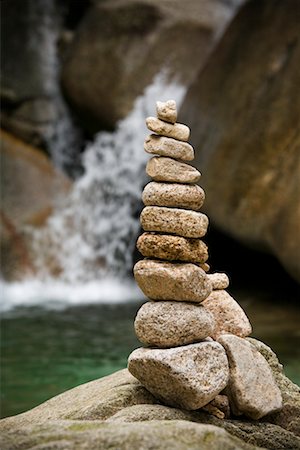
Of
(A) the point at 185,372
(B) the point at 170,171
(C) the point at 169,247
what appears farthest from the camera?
(B) the point at 170,171

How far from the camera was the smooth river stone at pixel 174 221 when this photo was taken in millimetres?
4867

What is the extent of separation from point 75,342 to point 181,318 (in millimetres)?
5498

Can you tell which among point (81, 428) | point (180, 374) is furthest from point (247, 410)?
point (81, 428)

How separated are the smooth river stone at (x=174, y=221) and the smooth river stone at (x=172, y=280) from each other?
201mm

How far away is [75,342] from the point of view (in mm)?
10055

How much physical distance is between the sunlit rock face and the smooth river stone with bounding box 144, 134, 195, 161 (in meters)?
5.35

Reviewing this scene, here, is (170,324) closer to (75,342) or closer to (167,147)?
(167,147)

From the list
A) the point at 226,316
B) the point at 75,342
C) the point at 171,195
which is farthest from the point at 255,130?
the point at 171,195

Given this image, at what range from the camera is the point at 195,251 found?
16.1 ft

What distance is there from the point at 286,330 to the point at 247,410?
552 cm

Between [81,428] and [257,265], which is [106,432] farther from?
[257,265]

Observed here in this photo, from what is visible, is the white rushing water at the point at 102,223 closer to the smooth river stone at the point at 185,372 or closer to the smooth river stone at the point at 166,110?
the smooth river stone at the point at 166,110

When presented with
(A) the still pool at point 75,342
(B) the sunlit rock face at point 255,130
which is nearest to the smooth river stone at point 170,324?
(A) the still pool at point 75,342

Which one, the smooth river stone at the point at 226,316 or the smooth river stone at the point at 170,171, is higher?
the smooth river stone at the point at 170,171
